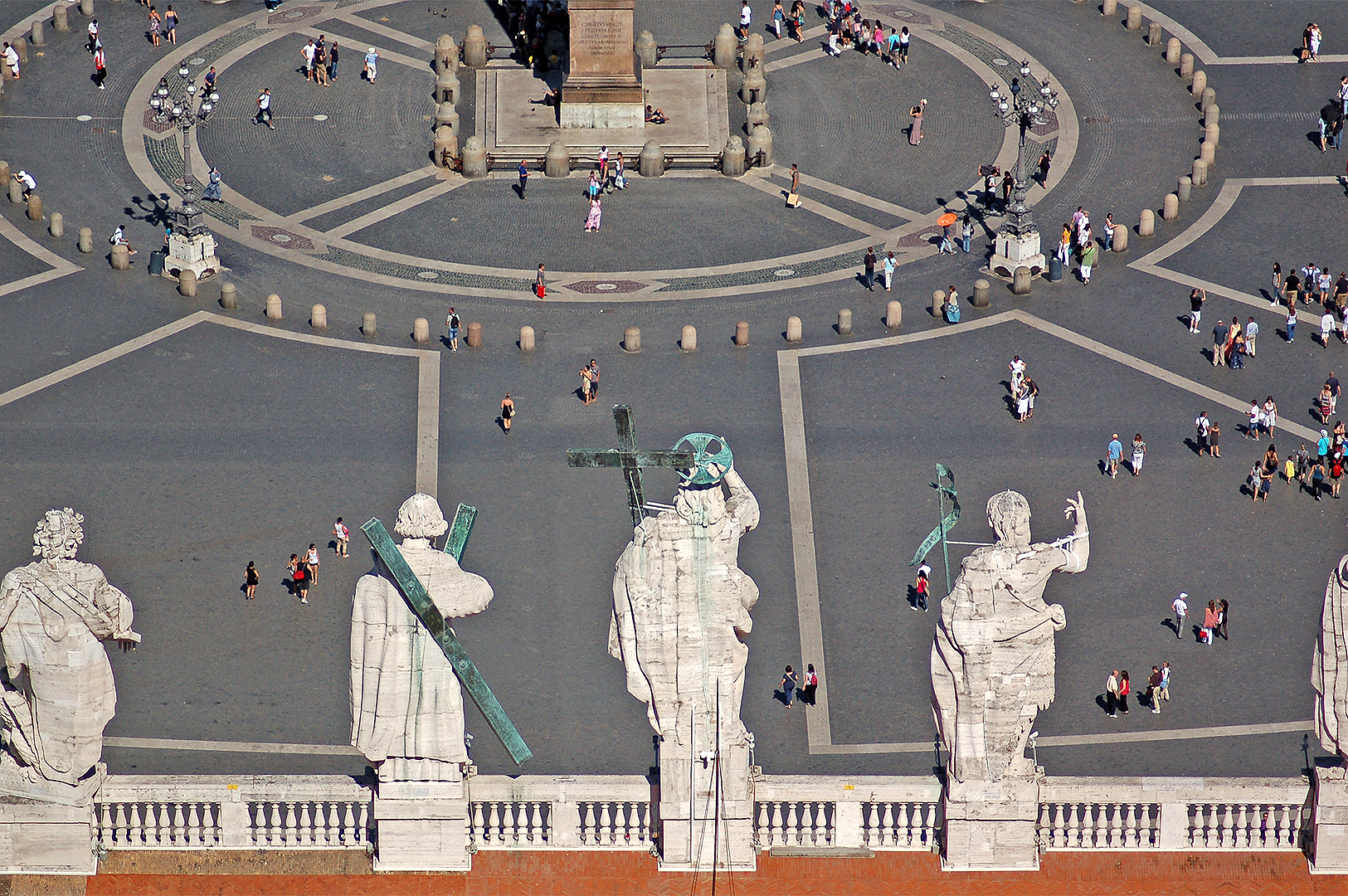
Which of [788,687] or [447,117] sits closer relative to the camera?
[788,687]

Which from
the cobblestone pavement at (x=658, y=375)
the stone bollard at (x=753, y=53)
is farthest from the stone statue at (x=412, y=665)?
the stone bollard at (x=753, y=53)

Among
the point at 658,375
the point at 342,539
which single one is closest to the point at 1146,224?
the point at 658,375

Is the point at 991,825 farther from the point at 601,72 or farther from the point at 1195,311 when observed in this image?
the point at 601,72

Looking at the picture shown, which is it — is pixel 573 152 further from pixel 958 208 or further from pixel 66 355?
pixel 66 355

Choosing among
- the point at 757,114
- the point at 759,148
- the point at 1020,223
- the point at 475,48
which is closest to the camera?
the point at 1020,223

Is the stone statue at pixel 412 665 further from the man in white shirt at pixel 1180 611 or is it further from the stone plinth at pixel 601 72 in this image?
the stone plinth at pixel 601 72

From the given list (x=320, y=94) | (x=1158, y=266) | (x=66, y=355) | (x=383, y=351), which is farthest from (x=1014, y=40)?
(x=66, y=355)
